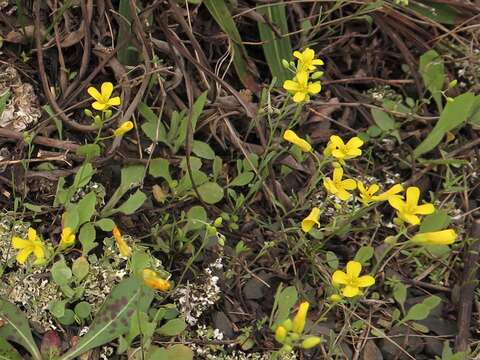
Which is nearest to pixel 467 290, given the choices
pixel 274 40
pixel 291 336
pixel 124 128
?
pixel 291 336

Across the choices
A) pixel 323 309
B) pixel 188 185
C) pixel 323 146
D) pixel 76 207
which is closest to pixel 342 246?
pixel 323 309

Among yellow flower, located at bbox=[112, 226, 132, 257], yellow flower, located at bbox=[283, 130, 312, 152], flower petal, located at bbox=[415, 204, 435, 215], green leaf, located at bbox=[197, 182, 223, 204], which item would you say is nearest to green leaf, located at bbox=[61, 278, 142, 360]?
yellow flower, located at bbox=[112, 226, 132, 257]

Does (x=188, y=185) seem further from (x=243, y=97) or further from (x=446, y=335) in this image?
(x=446, y=335)

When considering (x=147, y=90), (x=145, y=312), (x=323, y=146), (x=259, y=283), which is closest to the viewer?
(x=145, y=312)

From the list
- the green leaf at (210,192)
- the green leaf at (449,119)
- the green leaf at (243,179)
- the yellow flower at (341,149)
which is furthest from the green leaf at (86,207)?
the green leaf at (449,119)

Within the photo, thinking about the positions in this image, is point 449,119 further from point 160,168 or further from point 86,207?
point 86,207

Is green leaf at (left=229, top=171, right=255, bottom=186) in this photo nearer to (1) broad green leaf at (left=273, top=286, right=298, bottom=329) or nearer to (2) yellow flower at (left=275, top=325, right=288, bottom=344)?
(1) broad green leaf at (left=273, top=286, right=298, bottom=329)
